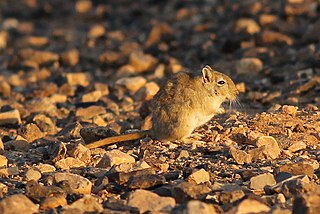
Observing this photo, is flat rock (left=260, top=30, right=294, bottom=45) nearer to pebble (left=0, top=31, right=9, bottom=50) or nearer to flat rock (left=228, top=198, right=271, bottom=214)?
pebble (left=0, top=31, right=9, bottom=50)

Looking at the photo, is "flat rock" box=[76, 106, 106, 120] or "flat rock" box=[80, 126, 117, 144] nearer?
"flat rock" box=[80, 126, 117, 144]

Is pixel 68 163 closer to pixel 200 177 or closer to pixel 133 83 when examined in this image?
pixel 200 177

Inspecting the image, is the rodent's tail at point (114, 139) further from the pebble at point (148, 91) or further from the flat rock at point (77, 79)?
the flat rock at point (77, 79)

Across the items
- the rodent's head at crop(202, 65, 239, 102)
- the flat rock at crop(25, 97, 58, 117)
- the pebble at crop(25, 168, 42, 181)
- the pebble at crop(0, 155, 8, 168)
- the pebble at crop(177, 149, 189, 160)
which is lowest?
the flat rock at crop(25, 97, 58, 117)

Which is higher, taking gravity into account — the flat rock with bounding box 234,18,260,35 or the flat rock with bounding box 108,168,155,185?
the flat rock with bounding box 234,18,260,35

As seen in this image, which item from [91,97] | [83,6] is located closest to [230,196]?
[91,97]

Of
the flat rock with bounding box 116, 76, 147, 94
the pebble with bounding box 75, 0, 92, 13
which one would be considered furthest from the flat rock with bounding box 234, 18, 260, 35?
the pebble with bounding box 75, 0, 92, 13

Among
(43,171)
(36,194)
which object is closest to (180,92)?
(43,171)

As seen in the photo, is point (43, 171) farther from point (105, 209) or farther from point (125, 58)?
point (125, 58)
